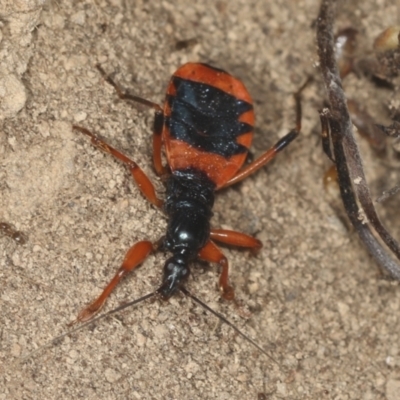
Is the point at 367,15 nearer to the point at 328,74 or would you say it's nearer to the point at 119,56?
the point at 328,74

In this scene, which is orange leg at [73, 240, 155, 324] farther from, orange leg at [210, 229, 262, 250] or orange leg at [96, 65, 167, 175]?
orange leg at [96, 65, 167, 175]

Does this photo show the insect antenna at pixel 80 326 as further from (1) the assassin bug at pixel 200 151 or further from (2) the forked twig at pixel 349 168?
(2) the forked twig at pixel 349 168

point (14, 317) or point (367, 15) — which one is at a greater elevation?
point (367, 15)

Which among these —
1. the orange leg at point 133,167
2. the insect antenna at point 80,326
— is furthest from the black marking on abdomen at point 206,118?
the insect antenna at point 80,326

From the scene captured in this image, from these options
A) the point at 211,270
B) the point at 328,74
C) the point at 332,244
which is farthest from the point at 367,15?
the point at 211,270

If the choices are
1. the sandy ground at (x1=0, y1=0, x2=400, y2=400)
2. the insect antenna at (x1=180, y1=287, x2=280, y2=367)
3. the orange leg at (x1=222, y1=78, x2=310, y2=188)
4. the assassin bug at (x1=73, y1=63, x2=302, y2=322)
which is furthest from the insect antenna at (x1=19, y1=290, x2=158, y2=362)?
the orange leg at (x1=222, y1=78, x2=310, y2=188)

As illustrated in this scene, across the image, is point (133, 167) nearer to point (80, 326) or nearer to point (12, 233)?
point (12, 233)

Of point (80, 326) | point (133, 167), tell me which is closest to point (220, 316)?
point (80, 326)
